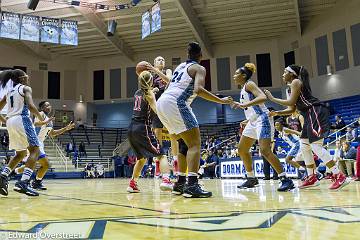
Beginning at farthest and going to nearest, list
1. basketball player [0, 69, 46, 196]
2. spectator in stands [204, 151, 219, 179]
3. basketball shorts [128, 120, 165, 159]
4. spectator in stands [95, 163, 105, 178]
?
spectator in stands [95, 163, 105, 178] → spectator in stands [204, 151, 219, 179] → basketball shorts [128, 120, 165, 159] → basketball player [0, 69, 46, 196]

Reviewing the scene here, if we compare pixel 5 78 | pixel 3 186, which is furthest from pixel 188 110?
pixel 5 78

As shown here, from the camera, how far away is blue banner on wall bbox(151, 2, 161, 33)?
1747 cm

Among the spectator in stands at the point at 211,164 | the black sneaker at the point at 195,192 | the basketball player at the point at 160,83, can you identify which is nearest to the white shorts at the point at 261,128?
the basketball player at the point at 160,83

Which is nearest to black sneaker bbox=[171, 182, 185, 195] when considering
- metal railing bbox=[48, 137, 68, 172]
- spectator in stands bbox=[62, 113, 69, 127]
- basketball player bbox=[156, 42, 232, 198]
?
basketball player bbox=[156, 42, 232, 198]

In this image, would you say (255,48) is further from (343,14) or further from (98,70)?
(98,70)

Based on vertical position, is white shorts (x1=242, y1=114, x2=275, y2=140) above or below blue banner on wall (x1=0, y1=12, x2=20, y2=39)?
below

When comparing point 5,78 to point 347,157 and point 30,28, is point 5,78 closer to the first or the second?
point 347,157

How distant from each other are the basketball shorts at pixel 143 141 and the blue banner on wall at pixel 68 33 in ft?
49.8

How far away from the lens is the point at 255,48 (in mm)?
25000

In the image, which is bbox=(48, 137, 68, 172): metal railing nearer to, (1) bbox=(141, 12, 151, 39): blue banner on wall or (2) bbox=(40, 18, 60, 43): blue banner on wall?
(2) bbox=(40, 18, 60, 43): blue banner on wall

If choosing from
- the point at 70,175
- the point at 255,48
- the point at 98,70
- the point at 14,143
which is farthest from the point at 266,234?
the point at 98,70

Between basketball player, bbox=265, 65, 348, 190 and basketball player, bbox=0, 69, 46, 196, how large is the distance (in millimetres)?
3078

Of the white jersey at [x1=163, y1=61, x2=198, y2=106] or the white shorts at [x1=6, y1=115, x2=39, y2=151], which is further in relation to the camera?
the white shorts at [x1=6, y1=115, x2=39, y2=151]

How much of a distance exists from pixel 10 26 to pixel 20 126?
15.3 metres
